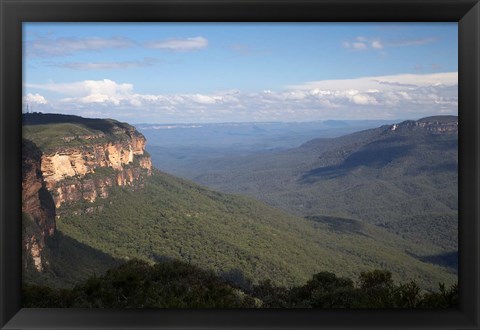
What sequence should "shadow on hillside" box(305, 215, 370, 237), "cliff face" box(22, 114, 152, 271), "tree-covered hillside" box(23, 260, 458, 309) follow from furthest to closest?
"shadow on hillside" box(305, 215, 370, 237), "cliff face" box(22, 114, 152, 271), "tree-covered hillside" box(23, 260, 458, 309)

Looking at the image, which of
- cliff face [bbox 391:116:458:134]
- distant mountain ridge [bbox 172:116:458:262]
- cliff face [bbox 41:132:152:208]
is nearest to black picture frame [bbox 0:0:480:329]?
cliff face [bbox 41:132:152:208]

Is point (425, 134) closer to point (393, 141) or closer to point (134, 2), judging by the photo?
point (393, 141)

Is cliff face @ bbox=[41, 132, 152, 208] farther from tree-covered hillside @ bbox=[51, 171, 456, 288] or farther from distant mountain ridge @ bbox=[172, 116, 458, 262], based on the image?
distant mountain ridge @ bbox=[172, 116, 458, 262]

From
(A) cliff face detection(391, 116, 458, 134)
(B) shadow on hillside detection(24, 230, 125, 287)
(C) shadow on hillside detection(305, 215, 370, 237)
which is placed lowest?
(C) shadow on hillside detection(305, 215, 370, 237)

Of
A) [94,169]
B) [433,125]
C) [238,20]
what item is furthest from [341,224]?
[238,20]

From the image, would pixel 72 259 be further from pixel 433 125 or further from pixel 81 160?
pixel 433 125

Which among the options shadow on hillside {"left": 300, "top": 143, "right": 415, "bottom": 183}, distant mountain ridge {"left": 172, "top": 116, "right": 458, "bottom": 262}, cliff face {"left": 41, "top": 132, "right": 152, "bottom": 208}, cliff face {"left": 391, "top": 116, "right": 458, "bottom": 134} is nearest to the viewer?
cliff face {"left": 41, "top": 132, "right": 152, "bottom": 208}

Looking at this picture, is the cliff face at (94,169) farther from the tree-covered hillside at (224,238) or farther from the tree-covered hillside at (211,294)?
the tree-covered hillside at (211,294)
